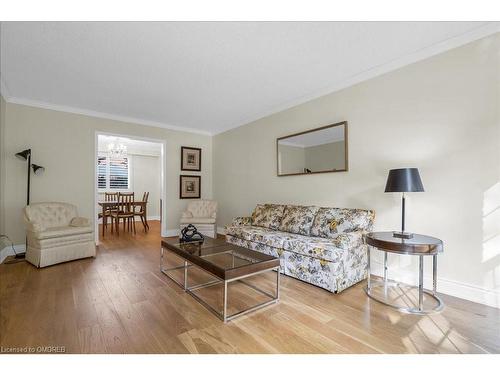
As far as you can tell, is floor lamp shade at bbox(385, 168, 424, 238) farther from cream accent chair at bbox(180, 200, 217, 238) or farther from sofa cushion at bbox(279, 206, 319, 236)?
cream accent chair at bbox(180, 200, 217, 238)

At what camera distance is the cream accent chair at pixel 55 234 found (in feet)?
10.3

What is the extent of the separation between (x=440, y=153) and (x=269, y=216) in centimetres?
225

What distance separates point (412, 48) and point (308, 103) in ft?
4.84

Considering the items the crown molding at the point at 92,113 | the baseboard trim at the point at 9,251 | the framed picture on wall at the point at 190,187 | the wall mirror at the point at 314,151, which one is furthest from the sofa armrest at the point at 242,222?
the baseboard trim at the point at 9,251

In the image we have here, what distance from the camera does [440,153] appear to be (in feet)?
7.93

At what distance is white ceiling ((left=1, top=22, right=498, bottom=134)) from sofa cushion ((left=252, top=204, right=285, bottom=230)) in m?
1.73

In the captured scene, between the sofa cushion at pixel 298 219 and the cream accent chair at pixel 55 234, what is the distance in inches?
113

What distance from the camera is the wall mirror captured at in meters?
3.30

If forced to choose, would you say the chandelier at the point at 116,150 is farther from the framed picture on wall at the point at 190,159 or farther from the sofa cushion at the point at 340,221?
the sofa cushion at the point at 340,221

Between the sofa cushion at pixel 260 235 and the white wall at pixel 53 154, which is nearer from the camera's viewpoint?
the sofa cushion at pixel 260 235

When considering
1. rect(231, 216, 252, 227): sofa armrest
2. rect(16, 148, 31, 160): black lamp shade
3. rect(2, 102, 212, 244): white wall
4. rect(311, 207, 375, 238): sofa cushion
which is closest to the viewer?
rect(311, 207, 375, 238): sofa cushion

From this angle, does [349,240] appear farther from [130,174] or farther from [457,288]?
[130,174]

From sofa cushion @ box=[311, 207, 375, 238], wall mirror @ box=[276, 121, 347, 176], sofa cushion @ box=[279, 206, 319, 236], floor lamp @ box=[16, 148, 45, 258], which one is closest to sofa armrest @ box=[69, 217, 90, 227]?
floor lamp @ box=[16, 148, 45, 258]
